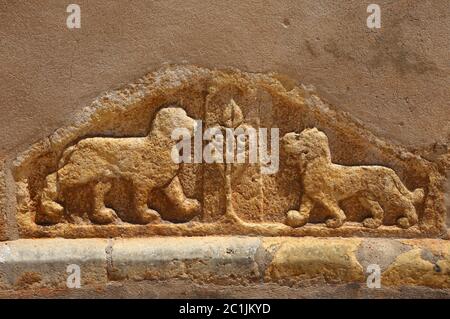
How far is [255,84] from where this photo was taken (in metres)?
3.58

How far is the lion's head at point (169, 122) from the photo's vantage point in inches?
140

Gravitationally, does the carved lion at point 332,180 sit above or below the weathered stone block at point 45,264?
above

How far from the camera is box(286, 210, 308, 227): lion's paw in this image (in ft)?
12.0

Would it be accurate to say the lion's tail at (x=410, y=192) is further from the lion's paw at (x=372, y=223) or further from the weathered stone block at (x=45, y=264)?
the weathered stone block at (x=45, y=264)

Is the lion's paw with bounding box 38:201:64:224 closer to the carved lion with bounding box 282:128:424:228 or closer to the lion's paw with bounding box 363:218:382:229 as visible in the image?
the carved lion with bounding box 282:128:424:228

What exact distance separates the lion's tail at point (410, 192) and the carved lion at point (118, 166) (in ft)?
3.90

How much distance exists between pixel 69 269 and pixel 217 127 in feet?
3.72

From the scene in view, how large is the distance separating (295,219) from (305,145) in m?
0.42

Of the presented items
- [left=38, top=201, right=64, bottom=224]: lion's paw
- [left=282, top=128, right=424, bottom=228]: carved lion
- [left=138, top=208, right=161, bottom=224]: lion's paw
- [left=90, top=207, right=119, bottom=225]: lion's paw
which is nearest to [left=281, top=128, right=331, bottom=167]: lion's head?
[left=282, top=128, right=424, bottom=228]: carved lion

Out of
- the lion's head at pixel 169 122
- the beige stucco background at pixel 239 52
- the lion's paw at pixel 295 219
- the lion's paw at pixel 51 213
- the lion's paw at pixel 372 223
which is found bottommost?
the lion's paw at pixel 372 223

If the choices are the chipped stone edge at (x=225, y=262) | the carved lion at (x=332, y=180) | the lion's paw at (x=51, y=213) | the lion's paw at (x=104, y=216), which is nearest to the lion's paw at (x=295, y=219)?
the carved lion at (x=332, y=180)

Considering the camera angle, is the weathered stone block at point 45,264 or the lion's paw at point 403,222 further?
the lion's paw at point 403,222

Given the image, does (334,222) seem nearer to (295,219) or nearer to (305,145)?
(295,219)

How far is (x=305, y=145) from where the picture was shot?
3621 millimetres
